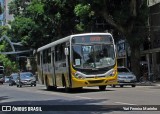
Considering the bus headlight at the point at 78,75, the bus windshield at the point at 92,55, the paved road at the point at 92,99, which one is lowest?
the paved road at the point at 92,99

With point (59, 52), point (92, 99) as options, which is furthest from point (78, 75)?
point (92, 99)

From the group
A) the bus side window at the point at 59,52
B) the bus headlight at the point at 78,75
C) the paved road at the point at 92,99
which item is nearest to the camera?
the paved road at the point at 92,99

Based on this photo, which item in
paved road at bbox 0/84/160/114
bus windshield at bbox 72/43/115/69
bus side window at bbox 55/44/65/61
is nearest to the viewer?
paved road at bbox 0/84/160/114

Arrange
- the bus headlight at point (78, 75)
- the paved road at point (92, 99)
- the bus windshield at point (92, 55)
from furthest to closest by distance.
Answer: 1. the bus windshield at point (92, 55)
2. the bus headlight at point (78, 75)
3. the paved road at point (92, 99)

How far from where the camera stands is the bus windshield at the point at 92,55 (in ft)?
83.4

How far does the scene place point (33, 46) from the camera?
60.4 meters

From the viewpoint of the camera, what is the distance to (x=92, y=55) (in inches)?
1001

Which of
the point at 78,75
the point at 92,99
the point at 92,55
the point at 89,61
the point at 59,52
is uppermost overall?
the point at 59,52

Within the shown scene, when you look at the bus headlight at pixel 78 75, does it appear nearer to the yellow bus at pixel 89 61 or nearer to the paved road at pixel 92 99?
the yellow bus at pixel 89 61

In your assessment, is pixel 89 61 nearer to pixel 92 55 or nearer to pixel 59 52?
pixel 92 55

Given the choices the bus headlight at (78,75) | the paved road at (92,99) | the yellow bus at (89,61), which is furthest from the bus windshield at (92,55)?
the paved road at (92,99)

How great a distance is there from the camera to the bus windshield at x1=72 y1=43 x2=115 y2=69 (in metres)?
25.4

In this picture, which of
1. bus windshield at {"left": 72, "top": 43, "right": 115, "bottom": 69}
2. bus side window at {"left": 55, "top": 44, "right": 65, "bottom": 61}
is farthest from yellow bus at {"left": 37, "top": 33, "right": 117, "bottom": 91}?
bus side window at {"left": 55, "top": 44, "right": 65, "bottom": 61}

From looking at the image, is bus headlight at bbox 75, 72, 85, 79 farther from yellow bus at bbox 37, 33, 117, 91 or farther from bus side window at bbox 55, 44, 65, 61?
bus side window at bbox 55, 44, 65, 61
